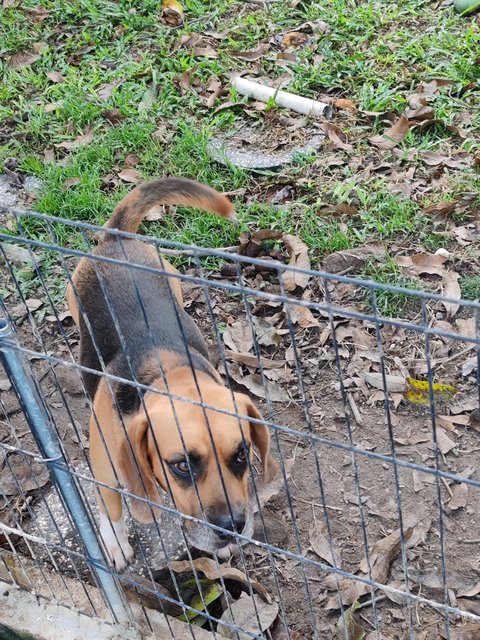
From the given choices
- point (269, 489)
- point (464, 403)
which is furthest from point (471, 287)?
point (269, 489)

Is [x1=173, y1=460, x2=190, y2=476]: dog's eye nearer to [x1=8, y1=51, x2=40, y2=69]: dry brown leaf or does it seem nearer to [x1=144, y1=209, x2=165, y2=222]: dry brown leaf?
[x1=144, y1=209, x2=165, y2=222]: dry brown leaf

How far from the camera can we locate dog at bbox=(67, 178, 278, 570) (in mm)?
3008

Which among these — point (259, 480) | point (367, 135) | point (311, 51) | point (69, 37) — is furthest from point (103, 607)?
point (69, 37)

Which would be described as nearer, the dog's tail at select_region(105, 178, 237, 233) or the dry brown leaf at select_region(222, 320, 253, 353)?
the dog's tail at select_region(105, 178, 237, 233)

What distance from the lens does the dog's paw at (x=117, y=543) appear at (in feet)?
12.4

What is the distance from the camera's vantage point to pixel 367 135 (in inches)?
230

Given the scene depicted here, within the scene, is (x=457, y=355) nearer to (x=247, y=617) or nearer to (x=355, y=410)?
(x=355, y=410)

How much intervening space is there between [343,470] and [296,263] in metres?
1.37

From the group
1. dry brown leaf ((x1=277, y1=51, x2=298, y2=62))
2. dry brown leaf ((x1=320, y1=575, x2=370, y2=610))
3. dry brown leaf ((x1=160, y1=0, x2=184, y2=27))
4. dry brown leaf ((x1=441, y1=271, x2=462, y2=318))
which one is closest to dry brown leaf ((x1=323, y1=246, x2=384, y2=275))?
dry brown leaf ((x1=441, y1=271, x2=462, y2=318))

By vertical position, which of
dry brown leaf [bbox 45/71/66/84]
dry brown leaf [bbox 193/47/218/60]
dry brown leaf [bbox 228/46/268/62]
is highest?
dry brown leaf [bbox 45/71/66/84]

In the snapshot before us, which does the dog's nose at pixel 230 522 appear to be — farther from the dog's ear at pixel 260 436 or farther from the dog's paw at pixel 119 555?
the dog's paw at pixel 119 555

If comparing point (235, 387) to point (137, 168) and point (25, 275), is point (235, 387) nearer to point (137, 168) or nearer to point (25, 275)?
point (25, 275)

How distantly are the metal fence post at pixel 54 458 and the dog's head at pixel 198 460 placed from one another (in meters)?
0.22

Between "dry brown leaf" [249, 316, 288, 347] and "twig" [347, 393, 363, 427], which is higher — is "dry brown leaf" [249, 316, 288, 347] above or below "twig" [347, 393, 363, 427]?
above
